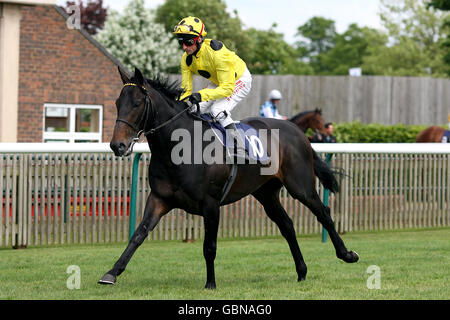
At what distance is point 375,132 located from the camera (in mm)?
20766

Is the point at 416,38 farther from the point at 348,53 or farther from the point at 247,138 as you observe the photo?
the point at 247,138

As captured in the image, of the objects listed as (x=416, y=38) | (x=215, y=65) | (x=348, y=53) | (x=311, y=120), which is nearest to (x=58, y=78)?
(x=311, y=120)

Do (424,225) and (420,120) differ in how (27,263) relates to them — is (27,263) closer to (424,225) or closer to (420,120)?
(424,225)

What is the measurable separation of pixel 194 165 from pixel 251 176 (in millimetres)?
747

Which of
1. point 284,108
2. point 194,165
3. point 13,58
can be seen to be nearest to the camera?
point 194,165

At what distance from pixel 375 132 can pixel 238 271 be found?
46.5 ft

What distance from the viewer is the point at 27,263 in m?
7.70

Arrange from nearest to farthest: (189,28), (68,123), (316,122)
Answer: (189,28), (316,122), (68,123)

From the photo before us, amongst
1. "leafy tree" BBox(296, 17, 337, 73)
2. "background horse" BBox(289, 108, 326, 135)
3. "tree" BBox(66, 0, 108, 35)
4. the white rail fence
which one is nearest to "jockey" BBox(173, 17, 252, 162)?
the white rail fence

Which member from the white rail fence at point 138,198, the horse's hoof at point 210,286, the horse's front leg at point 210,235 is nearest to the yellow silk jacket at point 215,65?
the horse's front leg at point 210,235

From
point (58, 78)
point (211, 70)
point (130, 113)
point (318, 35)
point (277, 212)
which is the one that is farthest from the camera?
point (318, 35)
